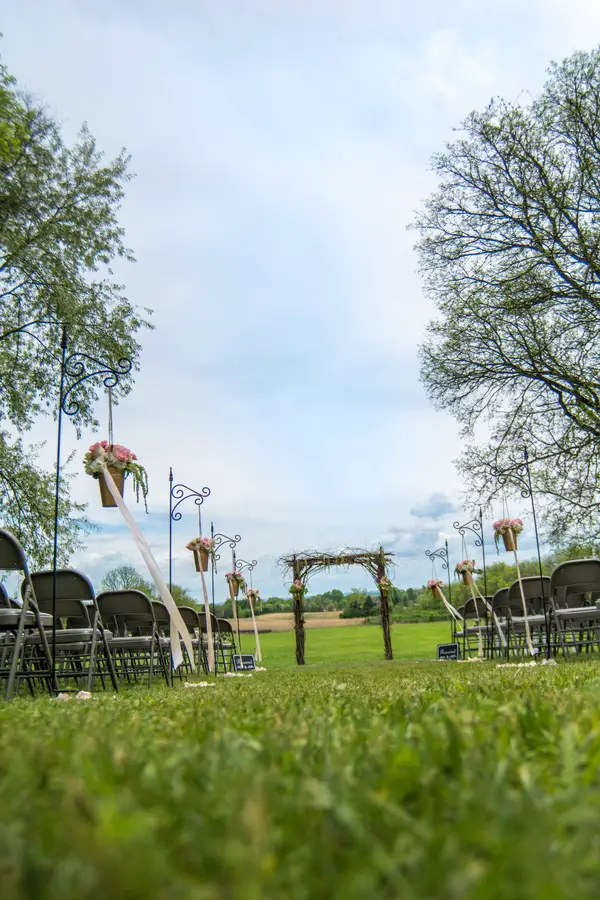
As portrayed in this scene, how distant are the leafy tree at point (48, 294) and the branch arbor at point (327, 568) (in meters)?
6.34

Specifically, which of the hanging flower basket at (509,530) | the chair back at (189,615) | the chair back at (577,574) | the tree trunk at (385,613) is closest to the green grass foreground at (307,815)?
the chair back at (577,574)

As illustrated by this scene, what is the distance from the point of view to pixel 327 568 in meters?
19.1

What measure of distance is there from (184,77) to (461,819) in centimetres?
913

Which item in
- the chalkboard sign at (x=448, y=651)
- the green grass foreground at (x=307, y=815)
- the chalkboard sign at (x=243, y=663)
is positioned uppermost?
the green grass foreground at (x=307, y=815)

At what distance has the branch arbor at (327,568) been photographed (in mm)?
18672

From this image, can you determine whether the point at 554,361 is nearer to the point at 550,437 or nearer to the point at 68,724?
the point at 550,437

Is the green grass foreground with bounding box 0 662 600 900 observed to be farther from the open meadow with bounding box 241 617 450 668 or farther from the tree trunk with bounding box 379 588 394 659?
the open meadow with bounding box 241 617 450 668

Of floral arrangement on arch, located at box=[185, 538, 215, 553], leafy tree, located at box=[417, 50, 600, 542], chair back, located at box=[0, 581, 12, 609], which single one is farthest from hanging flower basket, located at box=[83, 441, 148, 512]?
leafy tree, located at box=[417, 50, 600, 542]

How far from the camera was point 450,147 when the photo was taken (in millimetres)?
15391

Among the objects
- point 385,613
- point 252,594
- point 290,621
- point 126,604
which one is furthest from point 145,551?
point 290,621

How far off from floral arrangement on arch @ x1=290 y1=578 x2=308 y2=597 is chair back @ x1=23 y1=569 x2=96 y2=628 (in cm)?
1241

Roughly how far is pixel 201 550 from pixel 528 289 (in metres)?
10.3

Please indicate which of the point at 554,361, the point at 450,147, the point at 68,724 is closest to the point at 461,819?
the point at 68,724

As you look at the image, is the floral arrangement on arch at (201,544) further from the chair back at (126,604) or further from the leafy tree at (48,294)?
the leafy tree at (48,294)
